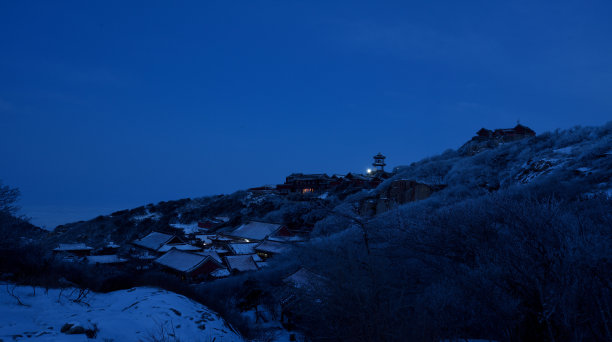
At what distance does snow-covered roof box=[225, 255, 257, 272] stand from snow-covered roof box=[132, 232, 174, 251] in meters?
13.2

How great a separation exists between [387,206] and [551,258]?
2335 centimetres

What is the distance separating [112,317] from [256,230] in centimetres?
3276

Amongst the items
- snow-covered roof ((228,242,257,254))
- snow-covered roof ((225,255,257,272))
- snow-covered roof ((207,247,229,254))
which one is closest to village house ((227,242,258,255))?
snow-covered roof ((228,242,257,254))

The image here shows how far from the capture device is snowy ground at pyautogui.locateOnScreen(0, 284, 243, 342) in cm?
532

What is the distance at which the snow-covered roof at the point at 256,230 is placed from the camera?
37.3m

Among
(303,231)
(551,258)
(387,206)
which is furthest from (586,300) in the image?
(303,231)

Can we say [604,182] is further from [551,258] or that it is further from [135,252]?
[135,252]

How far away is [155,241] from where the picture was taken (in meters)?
37.0

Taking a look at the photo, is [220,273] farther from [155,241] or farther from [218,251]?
[155,241]

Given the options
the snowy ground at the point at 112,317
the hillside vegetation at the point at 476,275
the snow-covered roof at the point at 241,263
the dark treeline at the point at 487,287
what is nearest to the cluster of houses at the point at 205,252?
the snow-covered roof at the point at 241,263

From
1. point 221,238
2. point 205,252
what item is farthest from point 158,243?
point 205,252

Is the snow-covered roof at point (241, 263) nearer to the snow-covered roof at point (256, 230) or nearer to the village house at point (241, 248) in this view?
the village house at point (241, 248)

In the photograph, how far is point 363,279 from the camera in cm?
449

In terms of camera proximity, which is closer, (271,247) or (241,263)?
(241,263)
